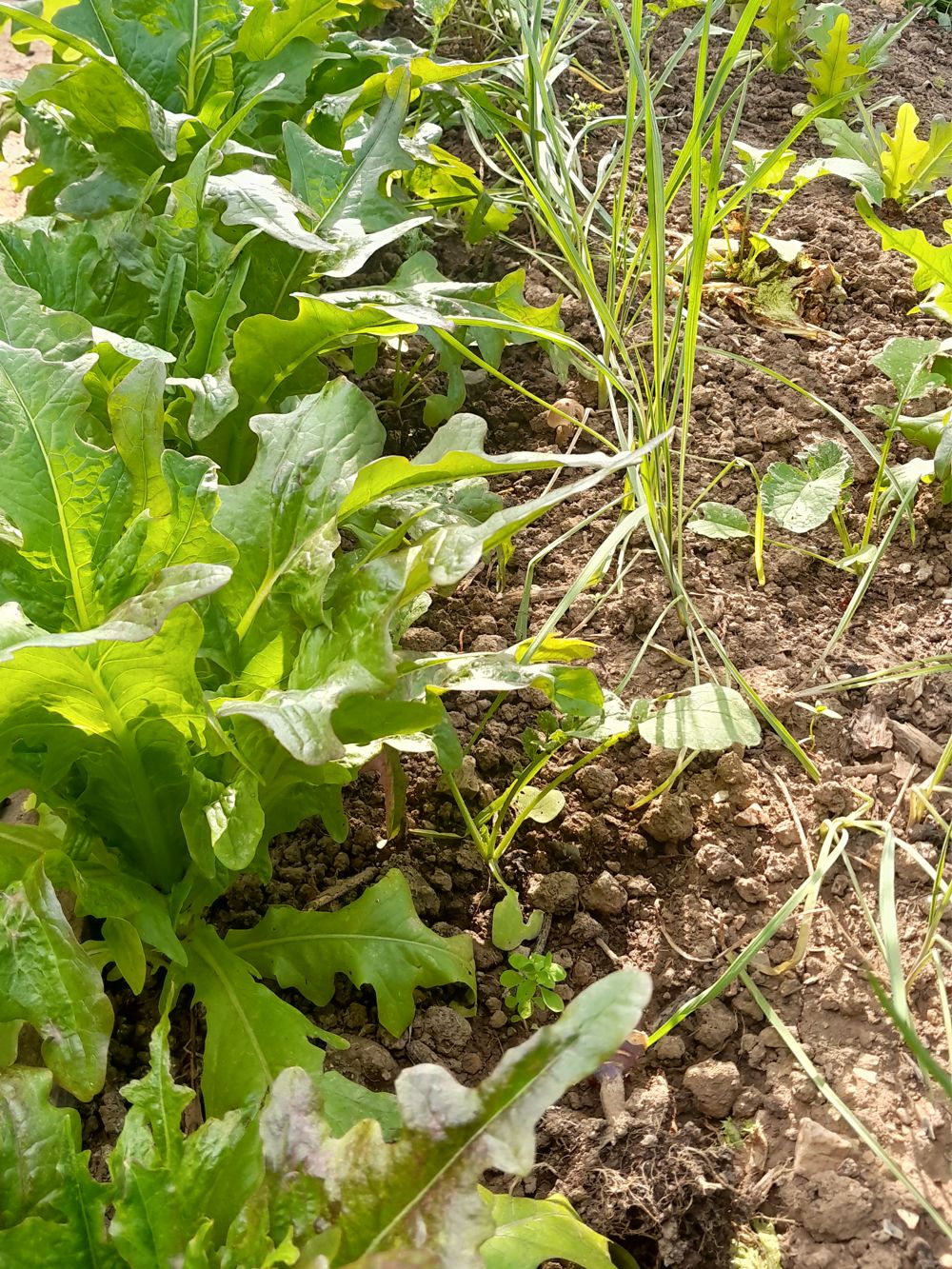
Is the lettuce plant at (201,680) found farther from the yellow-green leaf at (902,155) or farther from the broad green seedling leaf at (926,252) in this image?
the yellow-green leaf at (902,155)

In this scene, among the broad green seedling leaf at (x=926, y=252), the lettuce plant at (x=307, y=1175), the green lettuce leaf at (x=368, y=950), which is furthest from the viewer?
the broad green seedling leaf at (x=926, y=252)

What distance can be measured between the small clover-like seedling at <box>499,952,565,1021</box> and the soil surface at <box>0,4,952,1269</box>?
0.02m

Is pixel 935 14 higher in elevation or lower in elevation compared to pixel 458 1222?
higher

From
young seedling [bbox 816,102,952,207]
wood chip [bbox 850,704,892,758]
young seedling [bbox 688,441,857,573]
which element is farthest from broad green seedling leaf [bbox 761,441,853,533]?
young seedling [bbox 816,102,952,207]

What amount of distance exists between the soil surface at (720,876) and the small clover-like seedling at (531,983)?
0.02 metres

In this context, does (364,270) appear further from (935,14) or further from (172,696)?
(935,14)

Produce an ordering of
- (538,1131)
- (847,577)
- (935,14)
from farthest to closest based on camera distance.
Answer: (935,14)
(847,577)
(538,1131)

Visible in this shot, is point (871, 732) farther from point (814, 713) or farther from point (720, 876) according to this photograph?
point (720, 876)

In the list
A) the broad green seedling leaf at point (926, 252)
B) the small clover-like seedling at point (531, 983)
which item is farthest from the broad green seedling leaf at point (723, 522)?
the small clover-like seedling at point (531, 983)

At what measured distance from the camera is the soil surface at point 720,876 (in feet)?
3.07

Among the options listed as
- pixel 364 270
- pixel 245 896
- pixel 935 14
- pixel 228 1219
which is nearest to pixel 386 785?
pixel 245 896

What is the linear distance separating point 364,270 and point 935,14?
5.19 ft

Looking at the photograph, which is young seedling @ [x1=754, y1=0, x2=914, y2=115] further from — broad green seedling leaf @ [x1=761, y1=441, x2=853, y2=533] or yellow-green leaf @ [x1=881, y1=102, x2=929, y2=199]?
broad green seedling leaf @ [x1=761, y1=441, x2=853, y2=533]

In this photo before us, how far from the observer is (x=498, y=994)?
1118 mm
